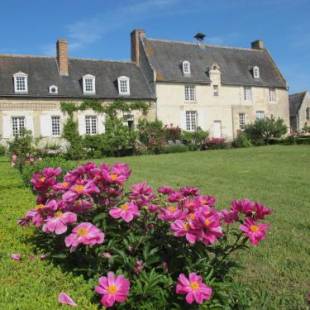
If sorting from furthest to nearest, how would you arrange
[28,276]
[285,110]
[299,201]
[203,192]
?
[285,110], [203,192], [299,201], [28,276]

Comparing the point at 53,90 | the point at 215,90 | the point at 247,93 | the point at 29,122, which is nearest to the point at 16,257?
the point at 29,122

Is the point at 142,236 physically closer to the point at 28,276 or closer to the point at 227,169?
the point at 28,276

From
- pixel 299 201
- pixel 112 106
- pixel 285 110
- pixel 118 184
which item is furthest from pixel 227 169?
pixel 285 110

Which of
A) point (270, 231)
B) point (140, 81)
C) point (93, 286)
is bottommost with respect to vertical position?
point (270, 231)

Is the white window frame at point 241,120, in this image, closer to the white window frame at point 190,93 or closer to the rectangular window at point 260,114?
the rectangular window at point 260,114

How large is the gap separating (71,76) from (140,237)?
29986 mm

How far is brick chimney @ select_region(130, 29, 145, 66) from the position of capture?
114 ft

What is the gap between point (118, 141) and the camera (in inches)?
1065

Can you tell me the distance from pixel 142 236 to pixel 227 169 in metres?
12.7

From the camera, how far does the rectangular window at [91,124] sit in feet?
104

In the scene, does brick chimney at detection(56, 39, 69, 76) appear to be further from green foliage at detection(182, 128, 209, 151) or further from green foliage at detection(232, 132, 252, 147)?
green foliage at detection(232, 132, 252, 147)

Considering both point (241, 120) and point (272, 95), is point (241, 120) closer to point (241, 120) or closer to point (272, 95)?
point (241, 120)

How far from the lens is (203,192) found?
33.1ft

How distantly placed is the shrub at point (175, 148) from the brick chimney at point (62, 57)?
974 cm
